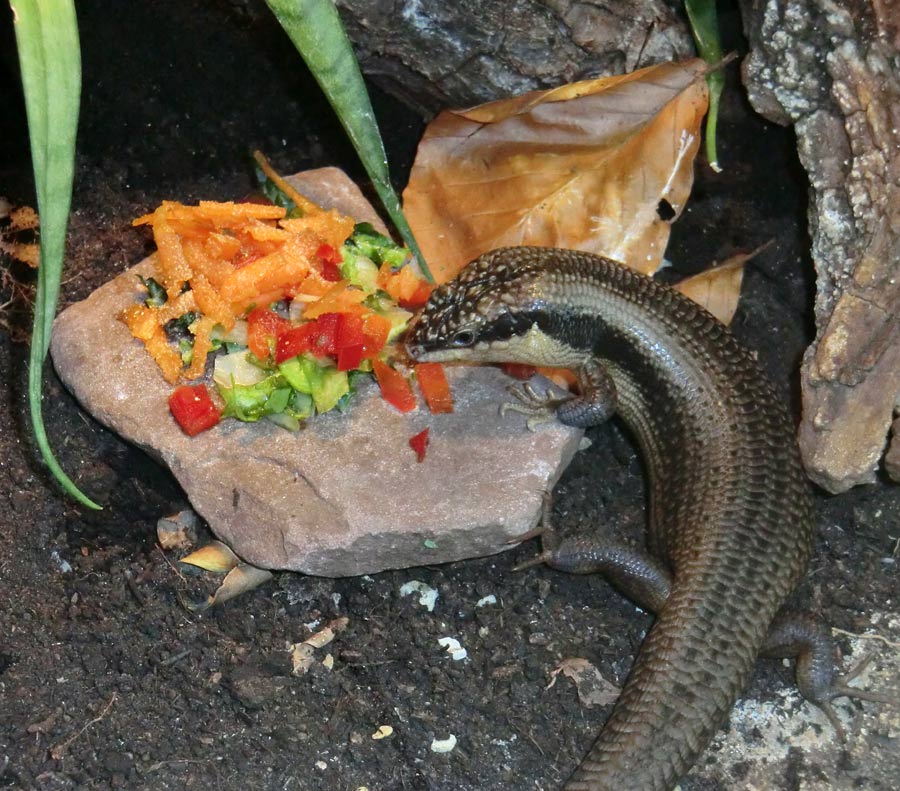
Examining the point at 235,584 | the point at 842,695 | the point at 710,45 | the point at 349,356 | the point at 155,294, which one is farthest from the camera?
the point at 710,45

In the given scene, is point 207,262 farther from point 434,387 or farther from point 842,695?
point 842,695

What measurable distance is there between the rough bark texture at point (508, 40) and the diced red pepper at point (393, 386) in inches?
40.6

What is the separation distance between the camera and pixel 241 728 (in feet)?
8.65

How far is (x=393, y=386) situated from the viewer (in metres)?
3.13

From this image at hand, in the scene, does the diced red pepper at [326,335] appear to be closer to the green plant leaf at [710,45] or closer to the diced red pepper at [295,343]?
the diced red pepper at [295,343]

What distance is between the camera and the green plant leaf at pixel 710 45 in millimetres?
3297

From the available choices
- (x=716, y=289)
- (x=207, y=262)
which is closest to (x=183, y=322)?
(x=207, y=262)

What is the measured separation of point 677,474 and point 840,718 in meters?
0.77

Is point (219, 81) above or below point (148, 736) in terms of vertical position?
above

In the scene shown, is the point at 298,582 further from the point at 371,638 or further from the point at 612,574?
the point at 612,574

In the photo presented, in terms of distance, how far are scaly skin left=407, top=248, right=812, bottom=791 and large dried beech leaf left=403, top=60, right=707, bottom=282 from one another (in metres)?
0.25

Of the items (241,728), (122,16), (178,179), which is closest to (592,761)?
(241,728)

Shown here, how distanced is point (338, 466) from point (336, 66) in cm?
107

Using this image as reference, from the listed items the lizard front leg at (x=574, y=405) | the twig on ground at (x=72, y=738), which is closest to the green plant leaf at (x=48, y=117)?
the twig on ground at (x=72, y=738)
